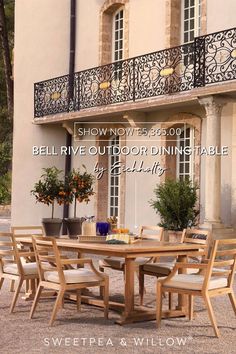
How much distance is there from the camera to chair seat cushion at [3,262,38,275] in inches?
302

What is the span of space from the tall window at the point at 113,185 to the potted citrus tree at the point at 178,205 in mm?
3163

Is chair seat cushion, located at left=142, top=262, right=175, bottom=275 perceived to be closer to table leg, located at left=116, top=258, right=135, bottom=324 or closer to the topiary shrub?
table leg, located at left=116, top=258, right=135, bottom=324

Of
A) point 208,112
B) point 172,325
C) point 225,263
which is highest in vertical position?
point 208,112

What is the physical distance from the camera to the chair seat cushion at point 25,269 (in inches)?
302

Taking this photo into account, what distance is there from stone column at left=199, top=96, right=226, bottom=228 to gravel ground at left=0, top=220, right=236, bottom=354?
505 cm

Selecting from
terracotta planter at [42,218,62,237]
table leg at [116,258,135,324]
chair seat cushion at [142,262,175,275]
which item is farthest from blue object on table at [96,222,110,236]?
terracotta planter at [42,218,62,237]

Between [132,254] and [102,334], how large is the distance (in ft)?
2.78

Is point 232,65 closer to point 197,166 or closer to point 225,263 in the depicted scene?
point 197,166

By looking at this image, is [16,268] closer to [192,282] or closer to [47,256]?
[47,256]

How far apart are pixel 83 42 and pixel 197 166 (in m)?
5.33

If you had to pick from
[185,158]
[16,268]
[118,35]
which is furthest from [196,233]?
[118,35]

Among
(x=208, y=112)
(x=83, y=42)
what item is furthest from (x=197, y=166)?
(x=83, y=42)

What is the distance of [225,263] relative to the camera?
21.6 ft

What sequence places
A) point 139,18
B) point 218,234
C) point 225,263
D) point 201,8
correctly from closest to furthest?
point 225,263 → point 218,234 → point 201,8 → point 139,18
